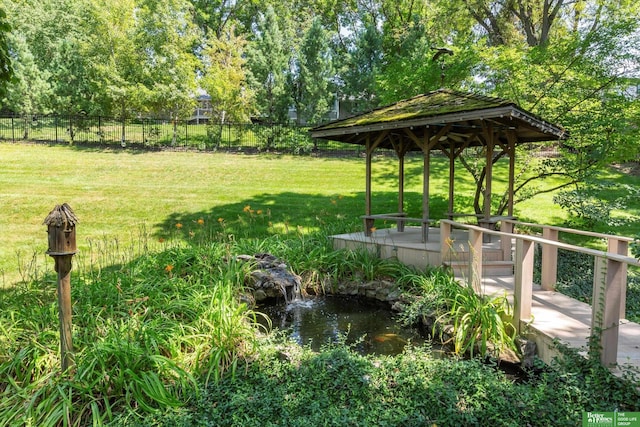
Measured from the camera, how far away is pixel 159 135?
19.0 m

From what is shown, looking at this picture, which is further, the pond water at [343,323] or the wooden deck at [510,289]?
the pond water at [343,323]

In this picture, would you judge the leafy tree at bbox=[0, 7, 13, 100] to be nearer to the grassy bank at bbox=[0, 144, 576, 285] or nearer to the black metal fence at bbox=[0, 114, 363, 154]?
the grassy bank at bbox=[0, 144, 576, 285]

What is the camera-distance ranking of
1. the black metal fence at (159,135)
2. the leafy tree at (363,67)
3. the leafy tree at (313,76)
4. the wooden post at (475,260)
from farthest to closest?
the leafy tree at (363,67), the leafy tree at (313,76), the black metal fence at (159,135), the wooden post at (475,260)

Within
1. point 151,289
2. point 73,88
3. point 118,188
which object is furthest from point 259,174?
point 73,88

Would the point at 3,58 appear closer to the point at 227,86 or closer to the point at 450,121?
the point at 450,121

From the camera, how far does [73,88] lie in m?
21.3

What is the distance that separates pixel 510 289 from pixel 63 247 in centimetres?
512

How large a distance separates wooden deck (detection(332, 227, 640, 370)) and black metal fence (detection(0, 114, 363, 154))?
35.9 ft

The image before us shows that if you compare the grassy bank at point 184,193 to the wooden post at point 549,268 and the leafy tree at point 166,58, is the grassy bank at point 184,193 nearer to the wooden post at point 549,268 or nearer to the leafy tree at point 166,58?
the leafy tree at point 166,58

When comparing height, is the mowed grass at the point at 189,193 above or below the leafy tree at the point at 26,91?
below

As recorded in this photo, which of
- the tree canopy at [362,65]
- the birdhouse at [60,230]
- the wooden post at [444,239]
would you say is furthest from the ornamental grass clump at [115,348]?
the tree canopy at [362,65]

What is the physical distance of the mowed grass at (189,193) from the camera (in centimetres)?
906

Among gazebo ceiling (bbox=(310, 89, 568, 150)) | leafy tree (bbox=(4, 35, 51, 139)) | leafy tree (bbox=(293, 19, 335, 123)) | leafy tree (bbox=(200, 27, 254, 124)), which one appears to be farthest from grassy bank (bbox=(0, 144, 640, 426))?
leafy tree (bbox=(4, 35, 51, 139))

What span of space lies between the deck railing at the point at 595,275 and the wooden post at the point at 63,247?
160 inches
